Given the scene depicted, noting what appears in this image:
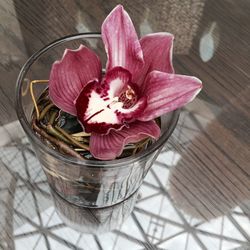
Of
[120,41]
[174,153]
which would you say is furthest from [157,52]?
[174,153]

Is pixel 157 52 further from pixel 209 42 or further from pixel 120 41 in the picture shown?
pixel 209 42

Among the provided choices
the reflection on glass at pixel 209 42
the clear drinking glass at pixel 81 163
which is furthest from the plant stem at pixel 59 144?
the reflection on glass at pixel 209 42

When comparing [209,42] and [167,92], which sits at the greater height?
[209,42]

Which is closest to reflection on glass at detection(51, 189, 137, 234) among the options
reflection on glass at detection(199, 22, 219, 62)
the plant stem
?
the plant stem

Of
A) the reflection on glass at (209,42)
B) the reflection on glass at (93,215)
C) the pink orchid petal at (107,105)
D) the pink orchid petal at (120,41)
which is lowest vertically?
the reflection on glass at (93,215)

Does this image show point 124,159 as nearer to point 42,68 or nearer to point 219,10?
point 42,68

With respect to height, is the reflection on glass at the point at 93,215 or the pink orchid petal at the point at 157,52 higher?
the pink orchid petal at the point at 157,52

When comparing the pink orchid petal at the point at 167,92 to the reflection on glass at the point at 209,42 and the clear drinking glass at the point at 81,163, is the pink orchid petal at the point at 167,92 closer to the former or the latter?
the clear drinking glass at the point at 81,163

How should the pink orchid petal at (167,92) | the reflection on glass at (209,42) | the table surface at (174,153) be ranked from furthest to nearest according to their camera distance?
the reflection on glass at (209,42), the table surface at (174,153), the pink orchid petal at (167,92)
